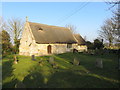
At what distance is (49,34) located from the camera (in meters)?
29.6

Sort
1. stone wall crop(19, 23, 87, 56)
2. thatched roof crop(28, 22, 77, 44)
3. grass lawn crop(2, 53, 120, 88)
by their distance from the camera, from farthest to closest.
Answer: thatched roof crop(28, 22, 77, 44), stone wall crop(19, 23, 87, 56), grass lawn crop(2, 53, 120, 88)

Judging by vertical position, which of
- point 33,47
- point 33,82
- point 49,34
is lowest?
point 33,82

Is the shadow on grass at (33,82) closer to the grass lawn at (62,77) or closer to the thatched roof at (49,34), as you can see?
the grass lawn at (62,77)

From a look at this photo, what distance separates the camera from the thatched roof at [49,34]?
88.3 feet

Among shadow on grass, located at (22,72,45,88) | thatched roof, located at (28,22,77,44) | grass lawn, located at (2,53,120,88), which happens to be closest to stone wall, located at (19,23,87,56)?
thatched roof, located at (28,22,77,44)

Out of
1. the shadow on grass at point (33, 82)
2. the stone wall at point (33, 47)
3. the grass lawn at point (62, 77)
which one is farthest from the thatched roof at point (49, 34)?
the shadow on grass at point (33, 82)

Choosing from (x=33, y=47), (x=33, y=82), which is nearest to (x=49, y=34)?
(x=33, y=47)

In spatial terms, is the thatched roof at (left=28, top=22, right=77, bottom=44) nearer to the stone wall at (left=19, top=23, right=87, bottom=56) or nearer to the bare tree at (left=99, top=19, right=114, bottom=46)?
the stone wall at (left=19, top=23, right=87, bottom=56)

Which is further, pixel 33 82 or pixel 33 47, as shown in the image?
pixel 33 47

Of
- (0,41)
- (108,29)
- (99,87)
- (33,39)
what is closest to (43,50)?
(33,39)

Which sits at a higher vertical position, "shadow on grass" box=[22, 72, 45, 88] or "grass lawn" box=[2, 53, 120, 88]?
"grass lawn" box=[2, 53, 120, 88]

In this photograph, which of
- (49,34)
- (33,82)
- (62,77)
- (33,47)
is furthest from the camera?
(49,34)

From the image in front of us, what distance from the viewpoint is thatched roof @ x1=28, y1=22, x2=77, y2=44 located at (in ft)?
88.3

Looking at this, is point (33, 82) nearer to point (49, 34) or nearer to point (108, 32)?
point (49, 34)
